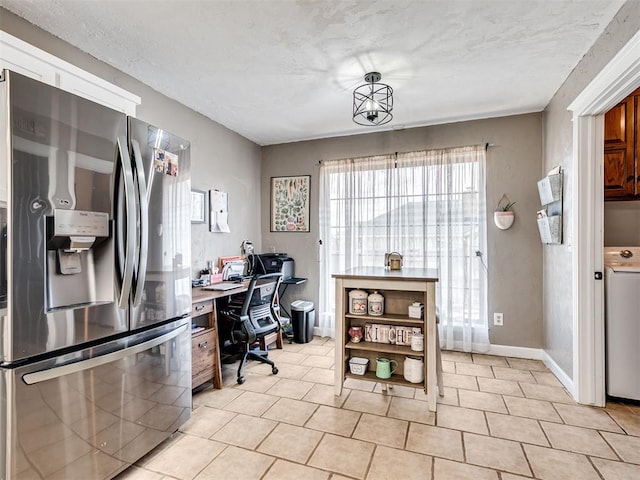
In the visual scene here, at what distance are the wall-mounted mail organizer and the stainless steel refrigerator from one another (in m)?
3.00

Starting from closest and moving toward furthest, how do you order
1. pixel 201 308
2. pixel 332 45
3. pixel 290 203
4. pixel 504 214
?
pixel 332 45 < pixel 201 308 < pixel 504 214 < pixel 290 203

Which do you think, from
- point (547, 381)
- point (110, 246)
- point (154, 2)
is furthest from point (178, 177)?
point (547, 381)

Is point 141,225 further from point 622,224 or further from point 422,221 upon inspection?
point 622,224

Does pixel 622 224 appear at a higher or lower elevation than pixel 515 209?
lower

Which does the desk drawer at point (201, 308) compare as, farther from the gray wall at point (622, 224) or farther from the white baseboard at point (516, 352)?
the gray wall at point (622, 224)

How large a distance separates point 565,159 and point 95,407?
3.61 metres

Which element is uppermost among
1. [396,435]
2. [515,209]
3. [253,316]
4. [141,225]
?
[515,209]

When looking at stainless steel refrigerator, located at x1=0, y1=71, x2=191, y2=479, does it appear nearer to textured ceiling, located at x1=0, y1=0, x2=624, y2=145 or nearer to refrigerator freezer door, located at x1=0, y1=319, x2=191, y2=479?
refrigerator freezer door, located at x1=0, y1=319, x2=191, y2=479

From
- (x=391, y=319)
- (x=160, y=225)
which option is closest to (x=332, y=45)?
(x=160, y=225)

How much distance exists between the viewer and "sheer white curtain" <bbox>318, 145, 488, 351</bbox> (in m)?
3.55

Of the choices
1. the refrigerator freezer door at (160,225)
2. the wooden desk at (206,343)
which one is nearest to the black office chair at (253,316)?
the wooden desk at (206,343)

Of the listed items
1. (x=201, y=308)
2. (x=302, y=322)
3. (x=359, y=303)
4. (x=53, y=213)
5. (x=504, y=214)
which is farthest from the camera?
(x=302, y=322)

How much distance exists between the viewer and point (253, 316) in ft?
9.50

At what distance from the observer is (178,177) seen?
210 cm
